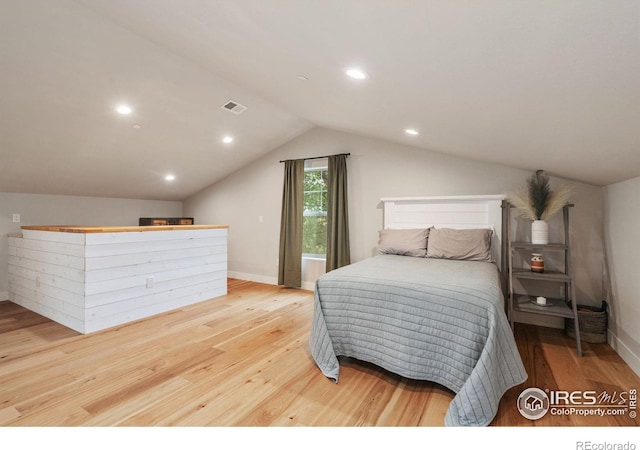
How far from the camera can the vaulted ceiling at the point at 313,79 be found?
3.53ft

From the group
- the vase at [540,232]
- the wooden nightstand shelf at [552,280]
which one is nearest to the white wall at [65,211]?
the wooden nightstand shelf at [552,280]

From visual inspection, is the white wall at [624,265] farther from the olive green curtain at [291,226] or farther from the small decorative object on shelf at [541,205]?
the olive green curtain at [291,226]

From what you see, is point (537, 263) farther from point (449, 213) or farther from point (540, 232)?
point (449, 213)

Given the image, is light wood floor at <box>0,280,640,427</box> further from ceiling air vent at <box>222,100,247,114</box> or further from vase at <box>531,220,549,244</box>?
ceiling air vent at <box>222,100,247,114</box>

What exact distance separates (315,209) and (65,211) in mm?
3579

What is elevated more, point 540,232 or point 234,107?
point 234,107

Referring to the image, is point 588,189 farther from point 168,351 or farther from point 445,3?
point 168,351

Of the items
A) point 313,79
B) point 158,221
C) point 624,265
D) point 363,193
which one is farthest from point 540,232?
point 158,221

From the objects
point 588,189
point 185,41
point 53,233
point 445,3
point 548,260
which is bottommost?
point 548,260

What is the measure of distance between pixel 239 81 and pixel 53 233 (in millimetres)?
2448

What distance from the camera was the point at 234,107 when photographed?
3.60m

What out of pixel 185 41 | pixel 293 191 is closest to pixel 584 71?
pixel 185 41

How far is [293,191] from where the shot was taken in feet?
15.6

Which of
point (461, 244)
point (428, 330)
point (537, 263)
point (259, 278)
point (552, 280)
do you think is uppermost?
point (461, 244)
